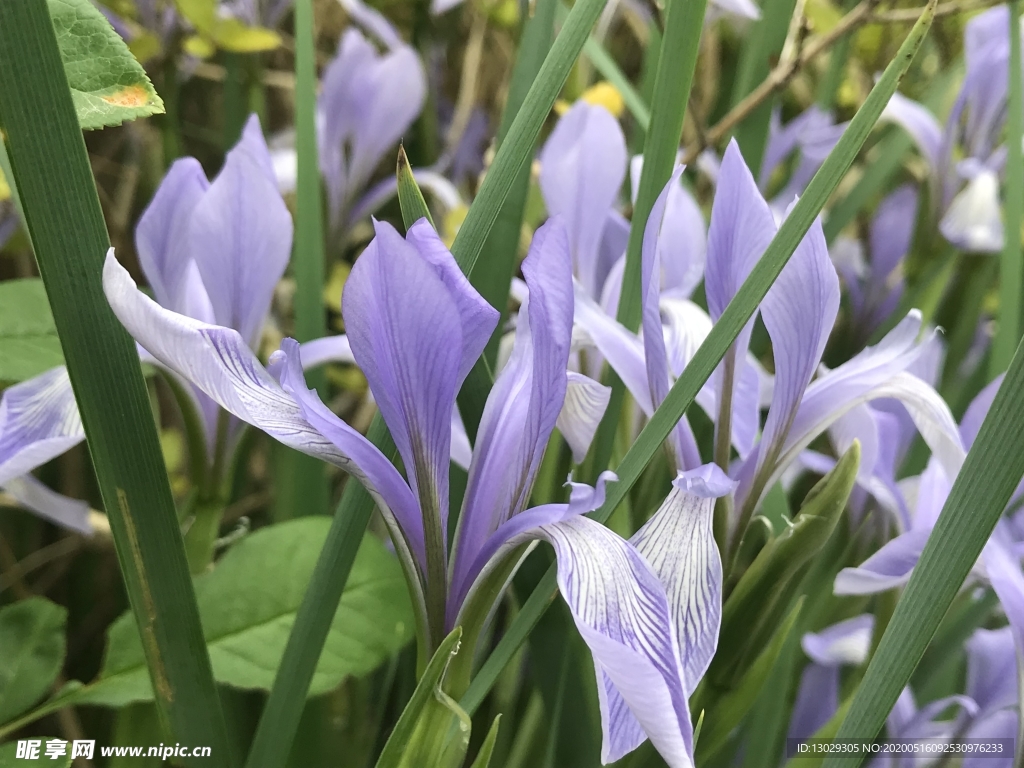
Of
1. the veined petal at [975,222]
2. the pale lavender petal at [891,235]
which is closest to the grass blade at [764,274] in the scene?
the veined petal at [975,222]

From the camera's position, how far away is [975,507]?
0.19 meters

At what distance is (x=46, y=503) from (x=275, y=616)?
110mm

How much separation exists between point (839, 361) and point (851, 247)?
9 centimetres

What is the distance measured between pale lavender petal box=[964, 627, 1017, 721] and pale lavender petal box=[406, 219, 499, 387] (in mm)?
336

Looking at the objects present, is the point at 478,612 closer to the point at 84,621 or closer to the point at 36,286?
the point at 36,286

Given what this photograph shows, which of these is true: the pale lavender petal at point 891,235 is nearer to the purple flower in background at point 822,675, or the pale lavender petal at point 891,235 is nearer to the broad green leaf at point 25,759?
the purple flower in background at point 822,675

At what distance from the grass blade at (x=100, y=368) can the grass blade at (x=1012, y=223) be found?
14.8 inches

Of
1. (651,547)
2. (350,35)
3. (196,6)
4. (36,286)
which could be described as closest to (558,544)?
(651,547)

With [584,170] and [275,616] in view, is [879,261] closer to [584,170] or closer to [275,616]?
[584,170]

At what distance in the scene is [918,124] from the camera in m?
0.59

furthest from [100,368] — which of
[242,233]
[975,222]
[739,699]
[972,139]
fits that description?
[972,139]

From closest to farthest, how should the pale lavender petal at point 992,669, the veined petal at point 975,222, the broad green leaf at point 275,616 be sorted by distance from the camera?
the broad green leaf at point 275,616 < the pale lavender petal at point 992,669 < the veined petal at point 975,222

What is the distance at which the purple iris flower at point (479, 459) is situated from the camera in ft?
0.58

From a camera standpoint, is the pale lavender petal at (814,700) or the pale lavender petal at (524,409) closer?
the pale lavender petal at (524,409)
